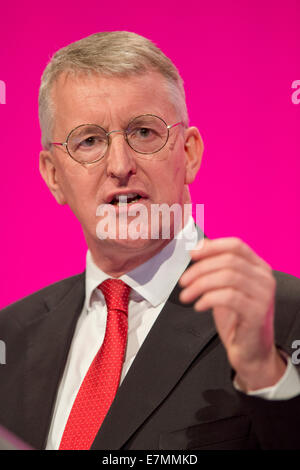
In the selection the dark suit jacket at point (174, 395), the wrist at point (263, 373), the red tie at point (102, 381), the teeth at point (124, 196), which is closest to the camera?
the wrist at point (263, 373)

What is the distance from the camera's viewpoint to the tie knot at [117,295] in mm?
1713

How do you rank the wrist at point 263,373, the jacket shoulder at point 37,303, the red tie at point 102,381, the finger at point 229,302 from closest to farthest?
1. the finger at point 229,302
2. the wrist at point 263,373
3. the red tie at point 102,381
4. the jacket shoulder at point 37,303

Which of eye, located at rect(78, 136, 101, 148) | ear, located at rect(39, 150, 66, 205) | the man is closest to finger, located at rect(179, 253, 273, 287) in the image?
the man

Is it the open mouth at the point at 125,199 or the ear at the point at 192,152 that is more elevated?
the ear at the point at 192,152

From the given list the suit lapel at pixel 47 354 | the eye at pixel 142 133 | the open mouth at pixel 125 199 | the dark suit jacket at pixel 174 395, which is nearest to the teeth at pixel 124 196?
the open mouth at pixel 125 199

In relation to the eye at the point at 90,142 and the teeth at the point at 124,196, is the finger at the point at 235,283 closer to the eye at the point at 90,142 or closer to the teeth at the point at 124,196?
the teeth at the point at 124,196

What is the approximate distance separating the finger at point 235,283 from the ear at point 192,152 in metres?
0.74

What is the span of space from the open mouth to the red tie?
0.22m

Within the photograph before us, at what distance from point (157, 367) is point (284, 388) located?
15.4 inches

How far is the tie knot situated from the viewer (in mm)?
1713

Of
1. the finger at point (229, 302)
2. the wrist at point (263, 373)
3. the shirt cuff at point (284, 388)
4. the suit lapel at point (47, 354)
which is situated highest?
the finger at point (229, 302)

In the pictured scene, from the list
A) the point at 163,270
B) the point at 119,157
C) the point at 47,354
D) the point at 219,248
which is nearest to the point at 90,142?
the point at 119,157

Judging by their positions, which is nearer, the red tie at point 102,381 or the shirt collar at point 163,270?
the red tie at point 102,381

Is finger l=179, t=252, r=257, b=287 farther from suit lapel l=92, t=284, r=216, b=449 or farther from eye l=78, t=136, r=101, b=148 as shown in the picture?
eye l=78, t=136, r=101, b=148
